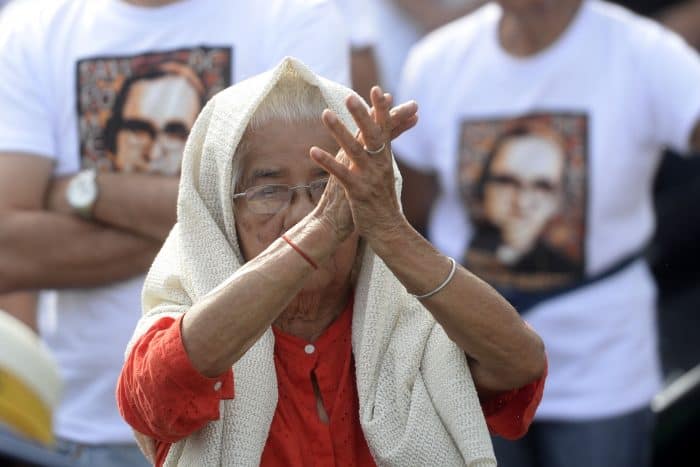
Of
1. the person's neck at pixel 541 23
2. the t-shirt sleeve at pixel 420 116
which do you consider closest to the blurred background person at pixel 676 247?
the person's neck at pixel 541 23

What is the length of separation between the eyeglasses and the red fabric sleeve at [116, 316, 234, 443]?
270 mm

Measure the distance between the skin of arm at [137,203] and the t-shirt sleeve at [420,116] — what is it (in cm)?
122

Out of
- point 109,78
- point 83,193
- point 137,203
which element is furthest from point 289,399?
point 109,78

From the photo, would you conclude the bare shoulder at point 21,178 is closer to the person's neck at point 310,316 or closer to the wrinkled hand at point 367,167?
the person's neck at point 310,316

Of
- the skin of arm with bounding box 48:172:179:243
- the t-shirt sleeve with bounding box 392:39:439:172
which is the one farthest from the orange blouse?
the t-shirt sleeve with bounding box 392:39:439:172

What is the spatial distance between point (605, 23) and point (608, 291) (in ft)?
2.54

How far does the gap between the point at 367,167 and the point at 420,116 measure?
2124mm

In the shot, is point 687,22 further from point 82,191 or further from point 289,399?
point 289,399

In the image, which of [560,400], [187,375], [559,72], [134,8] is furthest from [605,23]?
[187,375]

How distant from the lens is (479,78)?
432cm

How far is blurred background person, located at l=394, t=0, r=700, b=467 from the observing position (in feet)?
13.5

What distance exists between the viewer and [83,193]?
11.1 feet

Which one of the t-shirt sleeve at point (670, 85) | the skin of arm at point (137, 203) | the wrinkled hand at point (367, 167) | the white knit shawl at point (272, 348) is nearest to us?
the wrinkled hand at point (367, 167)

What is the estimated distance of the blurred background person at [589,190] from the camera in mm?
4109
